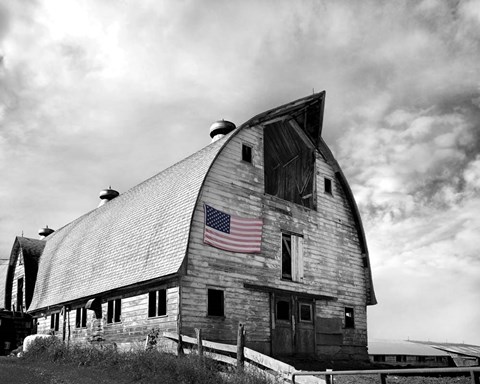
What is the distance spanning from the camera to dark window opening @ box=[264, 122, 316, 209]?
2217cm

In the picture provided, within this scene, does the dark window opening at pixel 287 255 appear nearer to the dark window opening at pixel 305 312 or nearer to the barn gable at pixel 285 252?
the barn gable at pixel 285 252

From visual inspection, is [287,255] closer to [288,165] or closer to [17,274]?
[288,165]

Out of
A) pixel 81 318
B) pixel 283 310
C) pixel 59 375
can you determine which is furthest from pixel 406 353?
pixel 59 375

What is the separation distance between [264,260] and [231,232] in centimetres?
193

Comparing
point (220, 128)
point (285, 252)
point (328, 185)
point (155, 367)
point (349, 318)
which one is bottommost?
point (155, 367)

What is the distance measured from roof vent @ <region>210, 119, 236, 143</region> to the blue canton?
742cm

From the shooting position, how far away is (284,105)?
2248 centimetres

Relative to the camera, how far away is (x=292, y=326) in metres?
20.6

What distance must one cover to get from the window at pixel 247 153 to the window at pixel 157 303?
6.39m

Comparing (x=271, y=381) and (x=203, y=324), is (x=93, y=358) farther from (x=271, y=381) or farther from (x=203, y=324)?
(x=271, y=381)

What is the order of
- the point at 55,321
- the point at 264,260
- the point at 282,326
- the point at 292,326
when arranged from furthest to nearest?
1. the point at 55,321
2. the point at 292,326
3. the point at 264,260
4. the point at 282,326

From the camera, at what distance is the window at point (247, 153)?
841 inches

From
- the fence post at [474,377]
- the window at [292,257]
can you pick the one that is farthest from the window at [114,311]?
the fence post at [474,377]

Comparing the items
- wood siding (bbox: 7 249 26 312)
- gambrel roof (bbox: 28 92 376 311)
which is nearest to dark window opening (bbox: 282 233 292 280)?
gambrel roof (bbox: 28 92 376 311)
